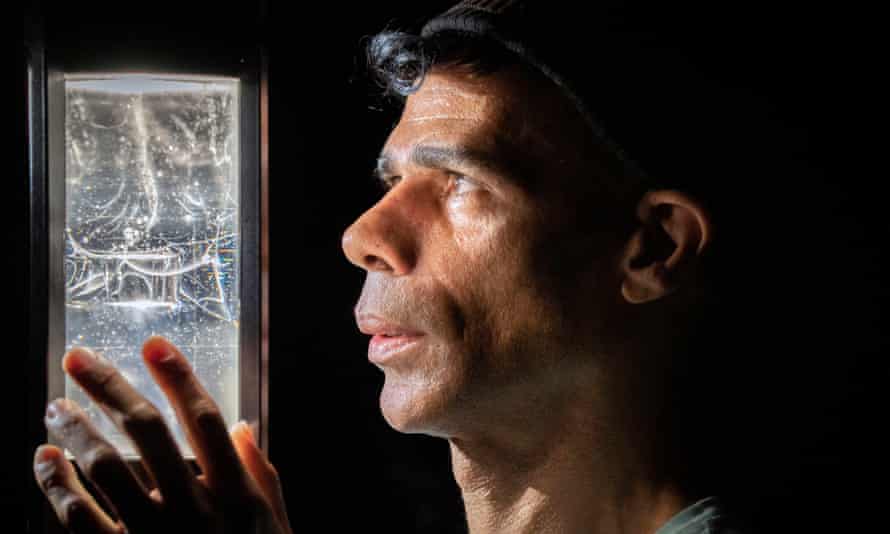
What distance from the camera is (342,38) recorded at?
217 cm

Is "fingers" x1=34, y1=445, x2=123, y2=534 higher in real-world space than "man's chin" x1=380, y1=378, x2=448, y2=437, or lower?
lower

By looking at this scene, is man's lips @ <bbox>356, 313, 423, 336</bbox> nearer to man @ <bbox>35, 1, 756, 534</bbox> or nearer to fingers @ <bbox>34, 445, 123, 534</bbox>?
man @ <bbox>35, 1, 756, 534</bbox>

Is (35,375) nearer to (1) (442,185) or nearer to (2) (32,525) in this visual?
(2) (32,525)

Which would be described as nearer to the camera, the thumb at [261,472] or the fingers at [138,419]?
the fingers at [138,419]

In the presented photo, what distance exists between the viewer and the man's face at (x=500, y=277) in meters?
1.11

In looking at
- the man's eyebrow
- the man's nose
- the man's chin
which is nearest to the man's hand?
the man's chin

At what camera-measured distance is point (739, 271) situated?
1.25 metres

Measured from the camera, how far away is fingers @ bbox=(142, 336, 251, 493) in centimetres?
92

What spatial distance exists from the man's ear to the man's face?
4 centimetres

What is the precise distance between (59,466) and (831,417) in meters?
1.44

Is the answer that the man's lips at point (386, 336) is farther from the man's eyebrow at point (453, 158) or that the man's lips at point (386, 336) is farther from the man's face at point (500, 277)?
the man's eyebrow at point (453, 158)

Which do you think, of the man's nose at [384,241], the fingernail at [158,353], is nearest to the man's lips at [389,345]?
the man's nose at [384,241]

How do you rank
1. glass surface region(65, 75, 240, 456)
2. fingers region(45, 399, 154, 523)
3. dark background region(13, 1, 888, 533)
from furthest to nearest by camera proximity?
1. glass surface region(65, 75, 240, 456)
2. dark background region(13, 1, 888, 533)
3. fingers region(45, 399, 154, 523)

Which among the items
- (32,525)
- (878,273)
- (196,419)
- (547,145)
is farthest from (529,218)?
(32,525)
